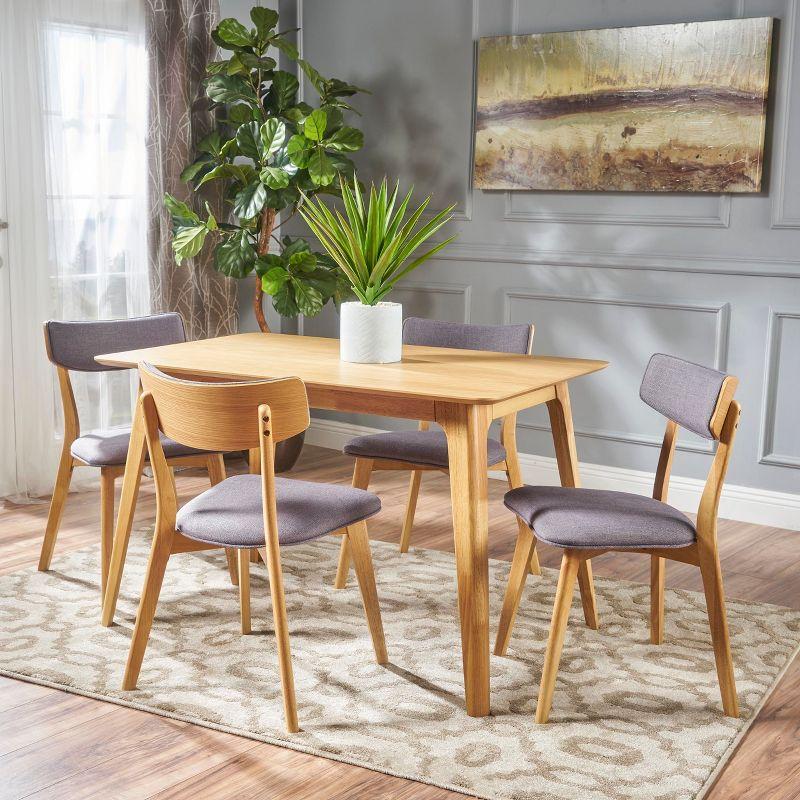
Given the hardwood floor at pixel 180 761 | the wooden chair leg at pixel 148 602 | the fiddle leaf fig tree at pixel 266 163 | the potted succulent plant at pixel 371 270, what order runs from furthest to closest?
1. the fiddle leaf fig tree at pixel 266 163
2. the potted succulent plant at pixel 371 270
3. the wooden chair leg at pixel 148 602
4. the hardwood floor at pixel 180 761

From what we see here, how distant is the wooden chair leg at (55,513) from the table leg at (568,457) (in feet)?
5.00

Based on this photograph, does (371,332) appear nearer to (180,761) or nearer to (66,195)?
(180,761)

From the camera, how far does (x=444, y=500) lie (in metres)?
4.43

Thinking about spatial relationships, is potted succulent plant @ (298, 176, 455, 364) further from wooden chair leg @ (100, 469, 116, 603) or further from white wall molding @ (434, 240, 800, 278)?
white wall molding @ (434, 240, 800, 278)

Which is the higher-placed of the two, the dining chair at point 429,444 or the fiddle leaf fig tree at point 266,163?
the fiddle leaf fig tree at point 266,163

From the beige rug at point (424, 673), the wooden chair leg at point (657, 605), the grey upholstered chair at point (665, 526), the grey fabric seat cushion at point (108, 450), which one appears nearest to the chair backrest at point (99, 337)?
the grey fabric seat cushion at point (108, 450)

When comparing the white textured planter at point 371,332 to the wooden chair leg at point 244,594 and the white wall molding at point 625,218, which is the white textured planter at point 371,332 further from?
the white wall molding at point 625,218

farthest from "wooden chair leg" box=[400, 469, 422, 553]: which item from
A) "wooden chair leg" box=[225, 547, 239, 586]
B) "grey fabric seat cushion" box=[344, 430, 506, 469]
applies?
"wooden chair leg" box=[225, 547, 239, 586]

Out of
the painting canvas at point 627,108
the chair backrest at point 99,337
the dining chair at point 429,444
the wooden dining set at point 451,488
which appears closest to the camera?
the wooden dining set at point 451,488

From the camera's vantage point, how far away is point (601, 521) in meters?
2.48

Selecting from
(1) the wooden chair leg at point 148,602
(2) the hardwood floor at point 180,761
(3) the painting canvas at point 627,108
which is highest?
(3) the painting canvas at point 627,108

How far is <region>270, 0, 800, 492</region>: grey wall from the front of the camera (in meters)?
4.04

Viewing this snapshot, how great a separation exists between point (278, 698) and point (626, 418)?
2.33 m

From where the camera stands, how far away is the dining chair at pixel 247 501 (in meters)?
2.34
